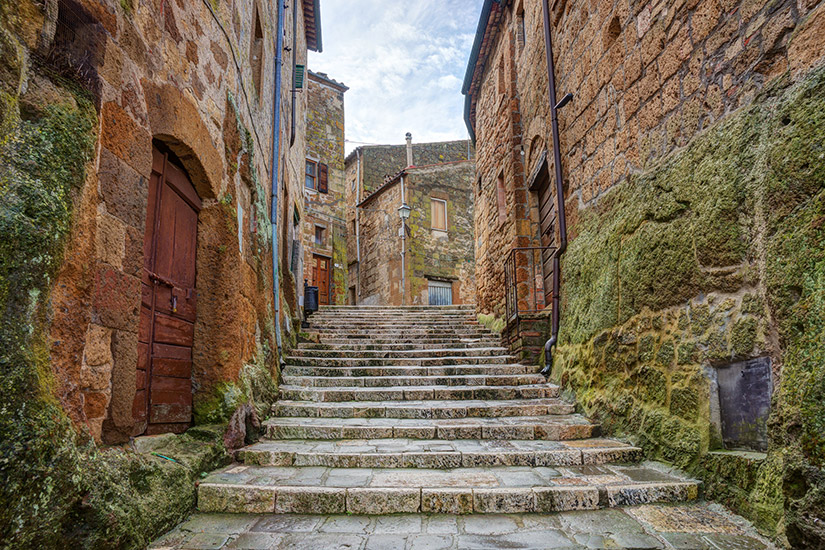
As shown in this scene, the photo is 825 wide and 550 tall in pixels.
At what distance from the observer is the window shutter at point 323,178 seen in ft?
59.9

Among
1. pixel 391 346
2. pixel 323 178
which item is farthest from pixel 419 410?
pixel 323 178

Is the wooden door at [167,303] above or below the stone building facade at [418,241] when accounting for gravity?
below

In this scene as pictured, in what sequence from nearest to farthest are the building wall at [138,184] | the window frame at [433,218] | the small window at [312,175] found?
the building wall at [138,184] → the window frame at [433,218] → the small window at [312,175]

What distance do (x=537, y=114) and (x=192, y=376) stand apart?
5167mm

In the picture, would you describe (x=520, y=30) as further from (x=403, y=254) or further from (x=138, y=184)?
(x=403, y=254)

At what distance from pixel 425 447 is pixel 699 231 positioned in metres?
2.33

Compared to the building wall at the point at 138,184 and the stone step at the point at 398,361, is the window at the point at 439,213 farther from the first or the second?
the building wall at the point at 138,184

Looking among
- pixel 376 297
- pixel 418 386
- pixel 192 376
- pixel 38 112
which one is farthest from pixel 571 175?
pixel 376 297

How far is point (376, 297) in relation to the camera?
18.4m

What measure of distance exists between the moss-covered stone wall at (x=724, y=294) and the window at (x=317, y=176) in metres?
14.9

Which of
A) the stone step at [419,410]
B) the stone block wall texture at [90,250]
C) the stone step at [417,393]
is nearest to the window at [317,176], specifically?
the stone step at [417,393]

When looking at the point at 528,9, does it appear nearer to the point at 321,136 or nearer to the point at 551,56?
the point at 551,56

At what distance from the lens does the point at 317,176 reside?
18188mm

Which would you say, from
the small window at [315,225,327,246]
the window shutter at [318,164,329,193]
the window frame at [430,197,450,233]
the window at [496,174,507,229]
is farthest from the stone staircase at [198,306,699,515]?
the window shutter at [318,164,329,193]
